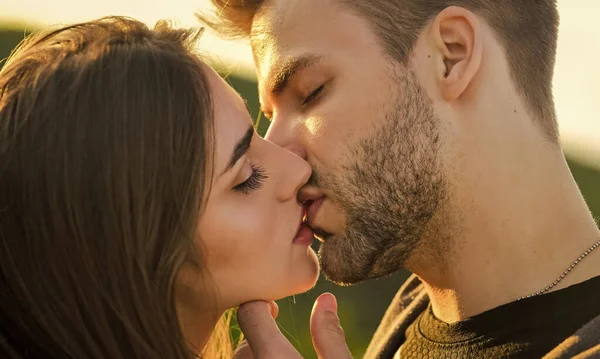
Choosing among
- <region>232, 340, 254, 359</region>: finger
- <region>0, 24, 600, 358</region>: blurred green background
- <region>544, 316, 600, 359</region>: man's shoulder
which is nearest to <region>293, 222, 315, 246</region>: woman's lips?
<region>232, 340, 254, 359</region>: finger

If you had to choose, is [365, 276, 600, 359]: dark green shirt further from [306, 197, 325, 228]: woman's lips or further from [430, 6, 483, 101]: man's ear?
[430, 6, 483, 101]: man's ear

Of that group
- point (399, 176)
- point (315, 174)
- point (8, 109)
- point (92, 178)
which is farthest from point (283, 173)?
point (8, 109)

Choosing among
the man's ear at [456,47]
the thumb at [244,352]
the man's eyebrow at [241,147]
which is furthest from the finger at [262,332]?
the man's ear at [456,47]

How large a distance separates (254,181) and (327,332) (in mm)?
596

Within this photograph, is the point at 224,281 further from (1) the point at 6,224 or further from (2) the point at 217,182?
(1) the point at 6,224

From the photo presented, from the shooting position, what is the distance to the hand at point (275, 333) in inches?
111

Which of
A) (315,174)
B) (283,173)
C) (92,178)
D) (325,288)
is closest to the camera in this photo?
(92,178)

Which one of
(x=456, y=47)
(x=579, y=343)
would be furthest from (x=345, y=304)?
(x=579, y=343)

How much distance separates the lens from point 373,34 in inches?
131

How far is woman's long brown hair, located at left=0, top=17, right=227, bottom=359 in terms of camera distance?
2604 mm

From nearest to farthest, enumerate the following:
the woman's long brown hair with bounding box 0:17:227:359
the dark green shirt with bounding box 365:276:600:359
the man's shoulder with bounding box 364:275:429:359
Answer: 1. the woman's long brown hair with bounding box 0:17:227:359
2. the dark green shirt with bounding box 365:276:600:359
3. the man's shoulder with bounding box 364:275:429:359

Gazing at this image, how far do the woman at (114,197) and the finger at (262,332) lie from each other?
91mm

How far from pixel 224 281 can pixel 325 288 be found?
5.13 meters

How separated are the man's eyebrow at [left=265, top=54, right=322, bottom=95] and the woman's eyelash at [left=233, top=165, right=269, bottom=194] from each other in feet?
1.54
